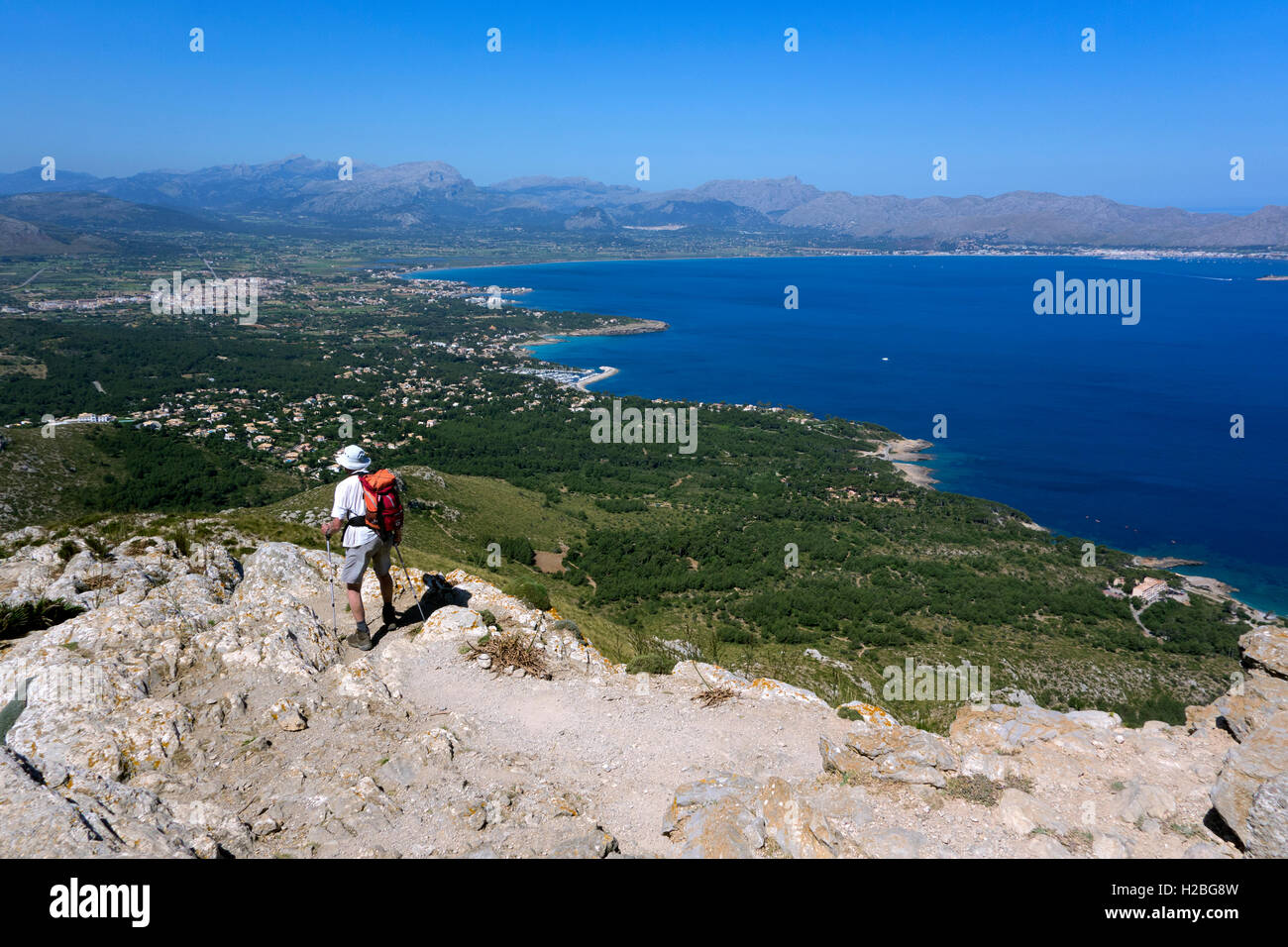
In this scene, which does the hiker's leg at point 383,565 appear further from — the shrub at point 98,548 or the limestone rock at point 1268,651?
the limestone rock at point 1268,651

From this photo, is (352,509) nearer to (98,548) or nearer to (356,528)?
(356,528)

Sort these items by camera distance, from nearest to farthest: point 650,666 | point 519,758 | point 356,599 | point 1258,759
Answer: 1. point 1258,759
2. point 519,758
3. point 356,599
4. point 650,666

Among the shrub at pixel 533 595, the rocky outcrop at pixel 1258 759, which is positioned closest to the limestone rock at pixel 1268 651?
the rocky outcrop at pixel 1258 759

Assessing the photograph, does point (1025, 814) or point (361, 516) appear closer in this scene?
point (1025, 814)

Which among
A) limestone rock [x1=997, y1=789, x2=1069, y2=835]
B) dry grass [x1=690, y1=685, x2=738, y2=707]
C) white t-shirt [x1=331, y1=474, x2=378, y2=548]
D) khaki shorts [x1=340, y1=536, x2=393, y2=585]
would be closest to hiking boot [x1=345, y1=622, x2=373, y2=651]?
khaki shorts [x1=340, y1=536, x2=393, y2=585]

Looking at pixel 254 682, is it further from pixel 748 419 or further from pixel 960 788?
pixel 748 419

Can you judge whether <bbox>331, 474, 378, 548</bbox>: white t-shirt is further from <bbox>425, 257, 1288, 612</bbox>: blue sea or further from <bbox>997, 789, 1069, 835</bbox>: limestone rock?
<bbox>425, 257, 1288, 612</bbox>: blue sea

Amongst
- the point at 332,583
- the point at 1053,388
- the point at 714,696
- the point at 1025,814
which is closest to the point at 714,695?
the point at 714,696
